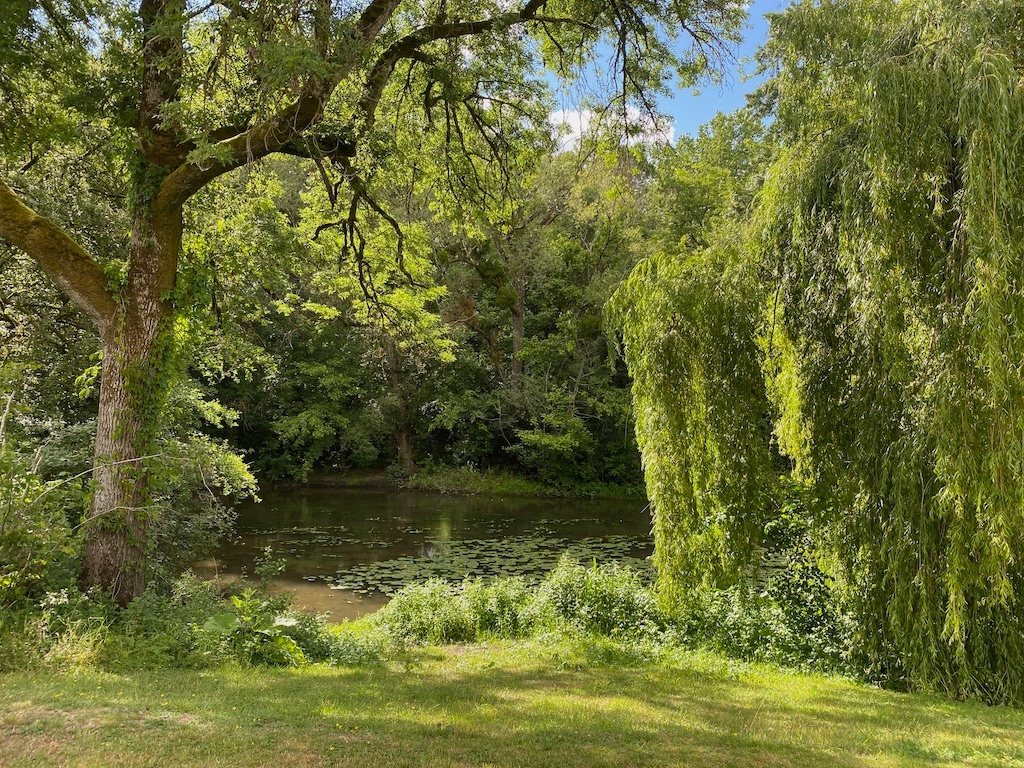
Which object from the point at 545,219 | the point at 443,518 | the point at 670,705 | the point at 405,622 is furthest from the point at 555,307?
the point at 670,705

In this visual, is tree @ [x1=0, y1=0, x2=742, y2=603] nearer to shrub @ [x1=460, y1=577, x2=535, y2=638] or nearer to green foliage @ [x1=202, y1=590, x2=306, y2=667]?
green foliage @ [x1=202, y1=590, x2=306, y2=667]

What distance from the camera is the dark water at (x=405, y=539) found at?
12.0 m

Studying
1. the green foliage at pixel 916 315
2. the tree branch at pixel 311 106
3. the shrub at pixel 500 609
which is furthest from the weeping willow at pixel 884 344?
the tree branch at pixel 311 106

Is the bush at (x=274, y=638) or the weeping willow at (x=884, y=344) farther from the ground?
the weeping willow at (x=884, y=344)

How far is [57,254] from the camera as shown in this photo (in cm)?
655

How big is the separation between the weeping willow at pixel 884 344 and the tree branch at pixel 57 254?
540 cm

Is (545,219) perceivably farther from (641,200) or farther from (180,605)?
(180,605)

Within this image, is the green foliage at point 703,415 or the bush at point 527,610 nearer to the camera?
the green foliage at point 703,415

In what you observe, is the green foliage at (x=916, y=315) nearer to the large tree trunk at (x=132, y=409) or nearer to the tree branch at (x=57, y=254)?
the large tree trunk at (x=132, y=409)

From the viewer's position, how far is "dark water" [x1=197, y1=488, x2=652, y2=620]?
1204cm

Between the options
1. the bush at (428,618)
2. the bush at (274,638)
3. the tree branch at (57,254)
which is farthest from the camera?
the bush at (428,618)

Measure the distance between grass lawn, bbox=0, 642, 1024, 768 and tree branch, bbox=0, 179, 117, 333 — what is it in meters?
3.51

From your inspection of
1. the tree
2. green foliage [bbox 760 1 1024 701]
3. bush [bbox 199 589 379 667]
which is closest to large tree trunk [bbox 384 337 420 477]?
the tree

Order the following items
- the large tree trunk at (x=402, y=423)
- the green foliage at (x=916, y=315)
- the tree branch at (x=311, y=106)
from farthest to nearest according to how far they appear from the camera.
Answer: the large tree trunk at (x=402, y=423), the tree branch at (x=311, y=106), the green foliage at (x=916, y=315)
